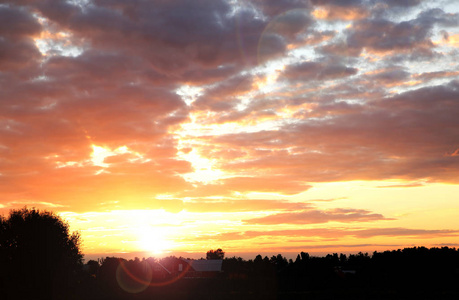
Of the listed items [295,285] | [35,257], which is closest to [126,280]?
[35,257]

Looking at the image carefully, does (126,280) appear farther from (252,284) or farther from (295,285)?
(295,285)

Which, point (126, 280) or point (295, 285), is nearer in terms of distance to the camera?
point (295, 285)

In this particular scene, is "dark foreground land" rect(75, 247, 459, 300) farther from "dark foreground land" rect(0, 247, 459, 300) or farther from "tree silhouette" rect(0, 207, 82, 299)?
"tree silhouette" rect(0, 207, 82, 299)

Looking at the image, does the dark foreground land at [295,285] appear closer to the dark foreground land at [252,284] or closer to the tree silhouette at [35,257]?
the dark foreground land at [252,284]

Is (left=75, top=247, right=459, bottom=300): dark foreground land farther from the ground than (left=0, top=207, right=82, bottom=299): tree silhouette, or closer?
closer

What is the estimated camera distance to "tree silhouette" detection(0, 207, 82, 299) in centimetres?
7881

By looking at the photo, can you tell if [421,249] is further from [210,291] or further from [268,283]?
[210,291]

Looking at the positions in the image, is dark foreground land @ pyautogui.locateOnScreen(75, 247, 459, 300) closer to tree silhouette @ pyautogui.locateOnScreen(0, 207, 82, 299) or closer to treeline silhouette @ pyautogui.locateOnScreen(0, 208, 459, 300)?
treeline silhouette @ pyautogui.locateOnScreen(0, 208, 459, 300)

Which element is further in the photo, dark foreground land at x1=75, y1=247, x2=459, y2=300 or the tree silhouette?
dark foreground land at x1=75, y1=247, x2=459, y2=300

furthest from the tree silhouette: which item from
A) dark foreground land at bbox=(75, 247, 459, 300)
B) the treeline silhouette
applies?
dark foreground land at bbox=(75, 247, 459, 300)

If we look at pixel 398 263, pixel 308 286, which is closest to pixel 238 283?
pixel 308 286

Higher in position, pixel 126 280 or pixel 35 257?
pixel 35 257

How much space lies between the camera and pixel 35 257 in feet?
268

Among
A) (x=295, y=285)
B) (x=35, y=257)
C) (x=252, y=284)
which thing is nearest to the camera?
(x=35, y=257)
